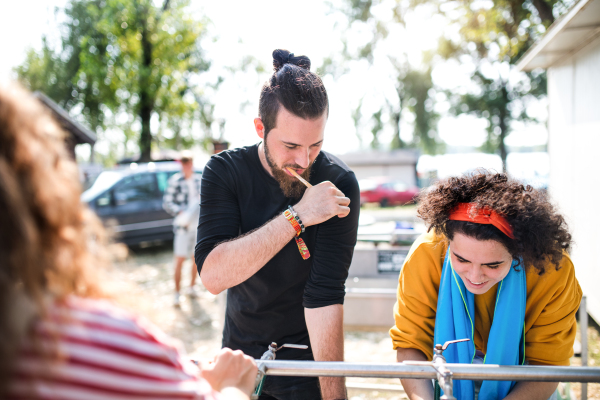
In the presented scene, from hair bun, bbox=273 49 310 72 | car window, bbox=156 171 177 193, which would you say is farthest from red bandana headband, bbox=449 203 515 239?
car window, bbox=156 171 177 193

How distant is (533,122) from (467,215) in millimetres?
25542

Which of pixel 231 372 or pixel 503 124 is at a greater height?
pixel 503 124

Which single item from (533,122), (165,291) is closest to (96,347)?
(165,291)

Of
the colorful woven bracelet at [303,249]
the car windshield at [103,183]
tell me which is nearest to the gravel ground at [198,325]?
the colorful woven bracelet at [303,249]

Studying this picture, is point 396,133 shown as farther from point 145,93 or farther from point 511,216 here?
point 511,216

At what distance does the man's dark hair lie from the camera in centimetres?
173

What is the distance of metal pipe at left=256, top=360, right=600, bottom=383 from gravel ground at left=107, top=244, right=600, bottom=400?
51 cm

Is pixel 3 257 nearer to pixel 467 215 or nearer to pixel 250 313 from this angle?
pixel 250 313

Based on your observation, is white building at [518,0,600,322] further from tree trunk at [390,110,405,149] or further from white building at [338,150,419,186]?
tree trunk at [390,110,405,149]

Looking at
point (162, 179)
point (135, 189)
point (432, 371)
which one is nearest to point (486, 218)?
point (432, 371)

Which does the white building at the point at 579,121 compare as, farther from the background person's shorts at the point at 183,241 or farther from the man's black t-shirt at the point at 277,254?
the background person's shorts at the point at 183,241

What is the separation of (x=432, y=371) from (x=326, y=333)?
0.47 meters

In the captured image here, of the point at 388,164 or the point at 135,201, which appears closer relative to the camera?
the point at 135,201

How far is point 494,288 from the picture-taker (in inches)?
72.9
